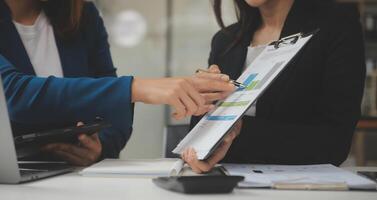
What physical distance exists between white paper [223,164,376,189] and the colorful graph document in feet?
0.27

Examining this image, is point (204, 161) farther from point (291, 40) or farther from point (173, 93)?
point (291, 40)

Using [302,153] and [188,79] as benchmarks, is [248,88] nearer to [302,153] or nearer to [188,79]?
[188,79]

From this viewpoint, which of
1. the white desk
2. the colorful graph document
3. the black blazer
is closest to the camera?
the white desk

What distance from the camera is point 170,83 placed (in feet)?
3.09

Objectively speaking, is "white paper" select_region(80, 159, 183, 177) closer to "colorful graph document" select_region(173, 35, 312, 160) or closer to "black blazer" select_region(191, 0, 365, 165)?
"colorful graph document" select_region(173, 35, 312, 160)

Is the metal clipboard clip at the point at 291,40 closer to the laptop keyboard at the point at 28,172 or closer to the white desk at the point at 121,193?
the white desk at the point at 121,193

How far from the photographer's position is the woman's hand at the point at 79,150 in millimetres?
1155

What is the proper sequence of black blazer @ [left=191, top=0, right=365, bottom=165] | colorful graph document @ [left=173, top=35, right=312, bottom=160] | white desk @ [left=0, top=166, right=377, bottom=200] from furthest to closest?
1. black blazer @ [left=191, top=0, right=365, bottom=165]
2. colorful graph document @ [left=173, top=35, right=312, bottom=160]
3. white desk @ [left=0, top=166, right=377, bottom=200]

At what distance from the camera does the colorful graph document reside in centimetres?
92

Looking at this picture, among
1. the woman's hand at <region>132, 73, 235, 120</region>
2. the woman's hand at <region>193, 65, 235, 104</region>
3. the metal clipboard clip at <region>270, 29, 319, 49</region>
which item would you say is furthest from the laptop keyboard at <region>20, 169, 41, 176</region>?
the metal clipboard clip at <region>270, 29, 319, 49</region>

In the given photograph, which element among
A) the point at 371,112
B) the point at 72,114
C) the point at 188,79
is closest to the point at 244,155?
the point at 188,79

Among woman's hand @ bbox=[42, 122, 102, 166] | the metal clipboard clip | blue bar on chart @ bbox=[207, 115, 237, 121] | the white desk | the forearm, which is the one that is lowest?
woman's hand @ bbox=[42, 122, 102, 166]

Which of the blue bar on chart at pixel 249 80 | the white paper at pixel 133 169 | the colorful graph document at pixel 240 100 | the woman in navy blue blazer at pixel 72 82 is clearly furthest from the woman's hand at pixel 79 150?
the blue bar on chart at pixel 249 80

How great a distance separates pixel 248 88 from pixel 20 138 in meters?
0.46
